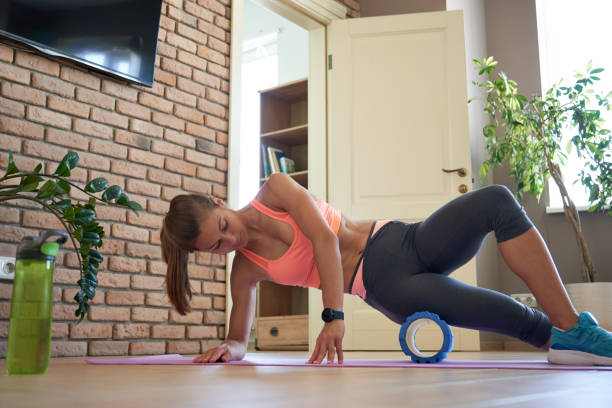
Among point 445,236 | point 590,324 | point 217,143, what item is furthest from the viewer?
point 217,143

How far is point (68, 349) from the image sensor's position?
254 cm

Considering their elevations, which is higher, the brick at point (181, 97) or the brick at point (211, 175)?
the brick at point (181, 97)

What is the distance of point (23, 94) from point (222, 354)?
59.8 inches

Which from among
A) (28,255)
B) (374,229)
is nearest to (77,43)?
(374,229)

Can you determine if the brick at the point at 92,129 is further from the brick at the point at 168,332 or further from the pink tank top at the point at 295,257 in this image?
the pink tank top at the point at 295,257

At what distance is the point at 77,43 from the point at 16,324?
6.24ft

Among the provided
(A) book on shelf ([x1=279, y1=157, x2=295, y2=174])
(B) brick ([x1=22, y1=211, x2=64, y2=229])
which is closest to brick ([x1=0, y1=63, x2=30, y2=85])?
(B) brick ([x1=22, y1=211, x2=64, y2=229])

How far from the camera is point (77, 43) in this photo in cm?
269

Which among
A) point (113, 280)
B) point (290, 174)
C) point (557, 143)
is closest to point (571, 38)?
point (557, 143)

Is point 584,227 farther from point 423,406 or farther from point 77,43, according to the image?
point 423,406

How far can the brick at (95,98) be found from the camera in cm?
274

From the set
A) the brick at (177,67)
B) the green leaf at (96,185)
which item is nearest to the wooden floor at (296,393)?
the green leaf at (96,185)

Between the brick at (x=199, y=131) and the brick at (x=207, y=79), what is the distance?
259mm

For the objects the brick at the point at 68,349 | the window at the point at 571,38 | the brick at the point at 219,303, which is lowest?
the brick at the point at 68,349
